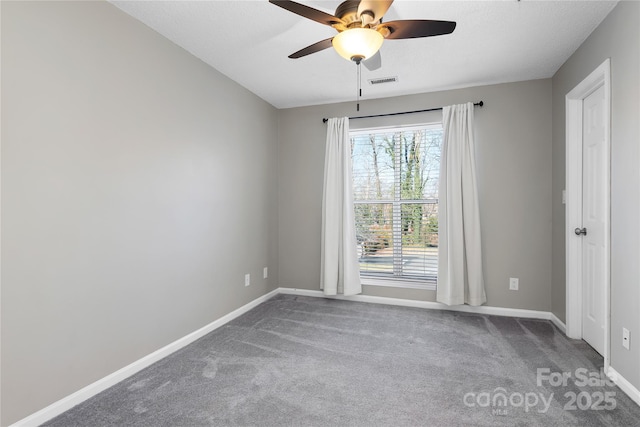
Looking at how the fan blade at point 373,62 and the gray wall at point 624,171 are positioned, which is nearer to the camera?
the gray wall at point 624,171

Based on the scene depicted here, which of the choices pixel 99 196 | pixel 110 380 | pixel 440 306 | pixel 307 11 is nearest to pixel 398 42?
pixel 307 11

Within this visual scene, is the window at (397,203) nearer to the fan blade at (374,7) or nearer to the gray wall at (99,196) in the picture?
the gray wall at (99,196)

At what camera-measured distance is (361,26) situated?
1.73m

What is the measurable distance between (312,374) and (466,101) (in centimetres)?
322

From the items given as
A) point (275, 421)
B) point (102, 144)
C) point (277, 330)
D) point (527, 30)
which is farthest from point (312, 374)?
point (527, 30)

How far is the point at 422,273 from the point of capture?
3.87 meters

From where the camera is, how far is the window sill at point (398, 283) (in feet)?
12.3

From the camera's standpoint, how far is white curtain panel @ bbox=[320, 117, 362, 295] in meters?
3.91

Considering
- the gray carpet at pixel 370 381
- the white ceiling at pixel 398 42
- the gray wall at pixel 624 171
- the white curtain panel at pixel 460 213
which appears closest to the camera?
the gray carpet at pixel 370 381

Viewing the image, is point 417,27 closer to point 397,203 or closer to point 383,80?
point 383,80

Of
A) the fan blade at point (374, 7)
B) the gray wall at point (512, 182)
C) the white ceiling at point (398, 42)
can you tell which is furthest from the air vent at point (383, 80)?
the fan blade at point (374, 7)

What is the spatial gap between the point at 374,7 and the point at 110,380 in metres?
2.75

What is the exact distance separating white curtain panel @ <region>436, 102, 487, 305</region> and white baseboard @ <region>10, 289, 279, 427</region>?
2500mm

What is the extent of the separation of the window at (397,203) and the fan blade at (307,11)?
2.34 meters
